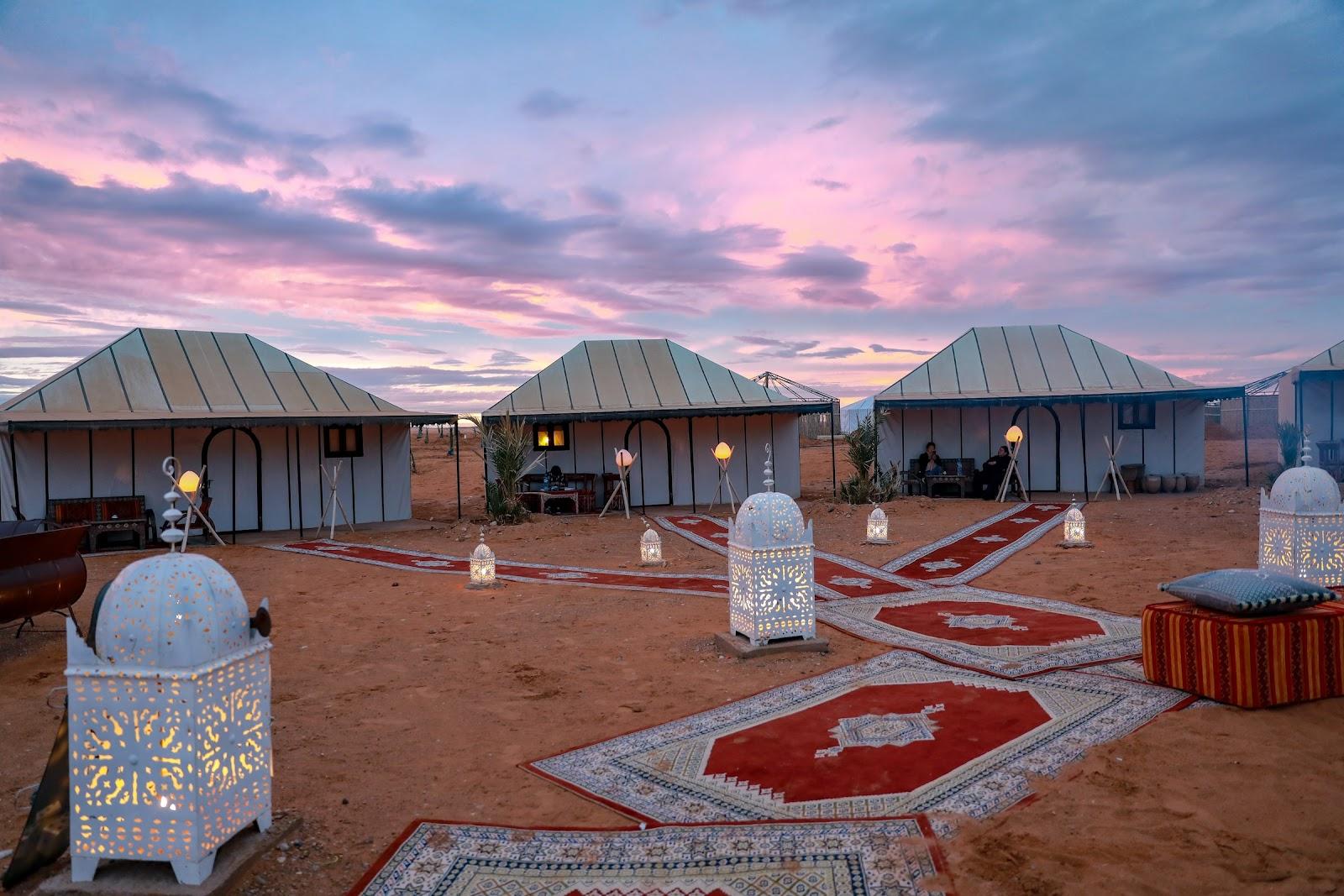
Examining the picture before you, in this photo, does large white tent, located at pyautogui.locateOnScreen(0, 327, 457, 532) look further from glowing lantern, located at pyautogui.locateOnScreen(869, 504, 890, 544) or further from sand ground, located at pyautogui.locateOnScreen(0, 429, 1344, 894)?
glowing lantern, located at pyautogui.locateOnScreen(869, 504, 890, 544)

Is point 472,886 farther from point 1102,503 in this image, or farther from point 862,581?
point 1102,503

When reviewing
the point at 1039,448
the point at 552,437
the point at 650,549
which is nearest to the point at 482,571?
the point at 650,549

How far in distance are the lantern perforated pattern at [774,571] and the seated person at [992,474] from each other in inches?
527

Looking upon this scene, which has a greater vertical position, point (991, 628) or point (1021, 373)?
point (1021, 373)

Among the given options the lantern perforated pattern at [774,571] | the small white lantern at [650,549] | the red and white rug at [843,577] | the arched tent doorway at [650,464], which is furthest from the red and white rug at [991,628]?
the arched tent doorway at [650,464]

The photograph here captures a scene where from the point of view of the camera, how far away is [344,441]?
59.1 ft

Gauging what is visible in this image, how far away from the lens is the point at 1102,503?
58.6 ft

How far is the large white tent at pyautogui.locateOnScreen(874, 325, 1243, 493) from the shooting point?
791 inches

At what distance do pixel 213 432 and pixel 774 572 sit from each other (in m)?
13.7

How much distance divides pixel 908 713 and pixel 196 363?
1634 centimetres

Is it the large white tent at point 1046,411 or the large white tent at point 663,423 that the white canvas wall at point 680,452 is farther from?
the large white tent at point 1046,411

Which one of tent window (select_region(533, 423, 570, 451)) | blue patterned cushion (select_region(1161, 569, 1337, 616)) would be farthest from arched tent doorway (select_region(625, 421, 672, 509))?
blue patterned cushion (select_region(1161, 569, 1337, 616))

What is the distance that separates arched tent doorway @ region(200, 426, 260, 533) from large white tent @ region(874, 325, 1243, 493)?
13743 millimetres

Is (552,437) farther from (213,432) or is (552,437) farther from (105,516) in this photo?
(105,516)
